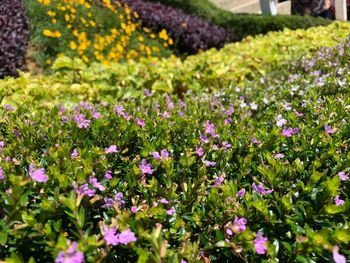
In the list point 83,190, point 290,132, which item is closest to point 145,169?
point 83,190

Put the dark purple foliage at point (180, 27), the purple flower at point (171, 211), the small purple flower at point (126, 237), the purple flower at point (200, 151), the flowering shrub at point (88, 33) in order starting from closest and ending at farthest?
the small purple flower at point (126, 237), the purple flower at point (171, 211), the purple flower at point (200, 151), the flowering shrub at point (88, 33), the dark purple foliage at point (180, 27)

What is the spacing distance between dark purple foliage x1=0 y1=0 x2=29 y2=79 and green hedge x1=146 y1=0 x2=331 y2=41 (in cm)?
462

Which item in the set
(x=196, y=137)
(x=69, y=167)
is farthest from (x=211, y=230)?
(x=196, y=137)

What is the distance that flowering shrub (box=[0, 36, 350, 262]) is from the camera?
1.47m

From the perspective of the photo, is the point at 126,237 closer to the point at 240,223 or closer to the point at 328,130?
the point at 240,223

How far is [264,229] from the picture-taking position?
168 centimetres

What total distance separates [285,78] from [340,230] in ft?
12.4

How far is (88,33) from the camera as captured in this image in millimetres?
7867

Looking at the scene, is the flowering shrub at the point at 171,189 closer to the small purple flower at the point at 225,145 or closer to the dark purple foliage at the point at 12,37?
the small purple flower at the point at 225,145

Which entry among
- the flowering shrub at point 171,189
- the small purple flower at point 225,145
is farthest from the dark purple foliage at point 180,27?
the small purple flower at point 225,145

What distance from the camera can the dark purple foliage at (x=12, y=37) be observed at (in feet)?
19.6

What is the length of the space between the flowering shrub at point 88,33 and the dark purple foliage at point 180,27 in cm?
45

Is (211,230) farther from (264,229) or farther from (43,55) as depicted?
(43,55)

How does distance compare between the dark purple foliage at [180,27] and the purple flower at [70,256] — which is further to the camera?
the dark purple foliage at [180,27]
